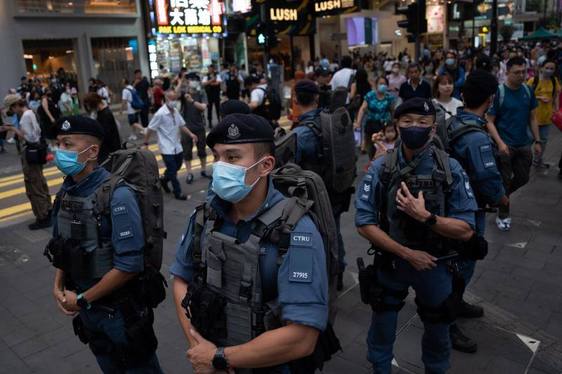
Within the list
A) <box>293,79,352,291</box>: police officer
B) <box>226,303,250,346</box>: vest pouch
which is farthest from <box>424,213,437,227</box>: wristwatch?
<box>293,79,352,291</box>: police officer

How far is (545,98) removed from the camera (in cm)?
843

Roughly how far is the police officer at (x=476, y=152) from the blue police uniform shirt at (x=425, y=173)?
0.46m

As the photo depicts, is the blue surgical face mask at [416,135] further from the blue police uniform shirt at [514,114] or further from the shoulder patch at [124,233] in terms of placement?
the blue police uniform shirt at [514,114]

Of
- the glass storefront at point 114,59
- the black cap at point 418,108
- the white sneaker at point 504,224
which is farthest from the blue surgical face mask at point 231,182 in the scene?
the glass storefront at point 114,59

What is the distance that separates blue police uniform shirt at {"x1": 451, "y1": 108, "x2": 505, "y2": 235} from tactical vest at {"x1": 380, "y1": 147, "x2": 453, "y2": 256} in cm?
64

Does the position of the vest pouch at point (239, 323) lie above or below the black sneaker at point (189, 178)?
above

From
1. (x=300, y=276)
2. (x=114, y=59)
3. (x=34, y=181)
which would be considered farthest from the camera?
(x=114, y=59)

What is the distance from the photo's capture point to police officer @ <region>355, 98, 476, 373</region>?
3004 mm

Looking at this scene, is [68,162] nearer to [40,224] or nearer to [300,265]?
[300,265]

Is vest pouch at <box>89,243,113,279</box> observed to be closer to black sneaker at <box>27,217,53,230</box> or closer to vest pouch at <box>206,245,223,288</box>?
vest pouch at <box>206,245,223,288</box>

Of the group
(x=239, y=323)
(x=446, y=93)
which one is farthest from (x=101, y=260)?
(x=446, y=93)

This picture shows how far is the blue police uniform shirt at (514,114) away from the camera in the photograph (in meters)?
5.95

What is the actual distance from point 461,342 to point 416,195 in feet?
5.23

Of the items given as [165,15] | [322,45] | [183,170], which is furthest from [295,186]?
[322,45]
